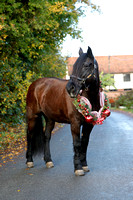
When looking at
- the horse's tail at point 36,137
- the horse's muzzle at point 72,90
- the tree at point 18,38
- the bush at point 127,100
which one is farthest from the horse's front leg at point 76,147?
the bush at point 127,100

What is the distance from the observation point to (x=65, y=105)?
18.7ft

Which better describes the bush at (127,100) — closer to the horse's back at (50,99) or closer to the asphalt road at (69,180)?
the asphalt road at (69,180)

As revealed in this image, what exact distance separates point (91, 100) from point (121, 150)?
9.40 ft

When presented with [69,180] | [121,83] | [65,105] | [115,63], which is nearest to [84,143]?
[65,105]

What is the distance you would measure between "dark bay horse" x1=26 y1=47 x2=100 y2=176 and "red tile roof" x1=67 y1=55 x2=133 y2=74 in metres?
45.6

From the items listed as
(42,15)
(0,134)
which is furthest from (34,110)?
(42,15)

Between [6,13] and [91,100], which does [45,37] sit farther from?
[91,100]

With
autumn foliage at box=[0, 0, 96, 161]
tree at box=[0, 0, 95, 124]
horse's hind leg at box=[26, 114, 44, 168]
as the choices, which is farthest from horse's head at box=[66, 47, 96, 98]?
tree at box=[0, 0, 95, 124]

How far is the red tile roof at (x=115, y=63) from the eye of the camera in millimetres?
52938

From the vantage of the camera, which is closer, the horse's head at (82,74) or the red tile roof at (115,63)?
the horse's head at (82,74)

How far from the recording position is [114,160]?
21.2 feet

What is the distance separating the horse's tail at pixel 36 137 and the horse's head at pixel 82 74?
1946mm

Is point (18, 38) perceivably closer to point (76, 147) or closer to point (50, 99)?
point (50, 99)

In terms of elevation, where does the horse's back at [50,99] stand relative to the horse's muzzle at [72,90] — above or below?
below
